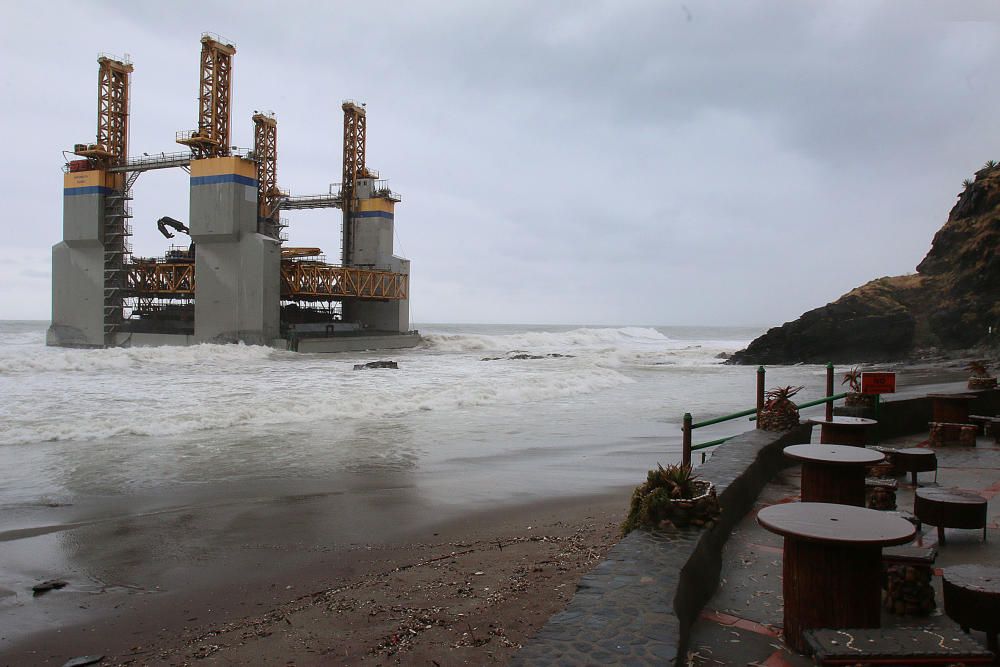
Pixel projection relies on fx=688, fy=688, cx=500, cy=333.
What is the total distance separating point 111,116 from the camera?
4422 cm

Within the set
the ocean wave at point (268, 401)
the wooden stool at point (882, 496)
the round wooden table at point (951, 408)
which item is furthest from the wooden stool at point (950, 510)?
the ocean wave at point (268, 401)

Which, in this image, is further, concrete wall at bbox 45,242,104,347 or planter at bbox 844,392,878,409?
concrete wall at bbox 45,242,104,347

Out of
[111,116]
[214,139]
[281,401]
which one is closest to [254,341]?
[214,139]

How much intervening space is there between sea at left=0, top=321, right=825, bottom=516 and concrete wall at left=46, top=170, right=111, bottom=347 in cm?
1781

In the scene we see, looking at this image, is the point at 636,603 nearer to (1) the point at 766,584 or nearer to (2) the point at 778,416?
(1) the point at 766,584

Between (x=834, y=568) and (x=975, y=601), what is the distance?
651 millimetres

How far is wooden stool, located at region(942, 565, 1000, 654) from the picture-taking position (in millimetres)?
3164

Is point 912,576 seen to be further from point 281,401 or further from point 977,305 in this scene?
point 977,305

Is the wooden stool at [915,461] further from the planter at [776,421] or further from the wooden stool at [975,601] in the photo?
the wooden stool at [975,601]

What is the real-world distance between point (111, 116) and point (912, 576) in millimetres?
51109

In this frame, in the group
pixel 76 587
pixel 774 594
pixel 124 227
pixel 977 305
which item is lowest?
pixel 76 587

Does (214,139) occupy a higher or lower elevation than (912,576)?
higher

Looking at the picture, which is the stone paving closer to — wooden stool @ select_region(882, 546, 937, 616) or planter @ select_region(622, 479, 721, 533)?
planter @ select_region(622, 479, 721, 533)

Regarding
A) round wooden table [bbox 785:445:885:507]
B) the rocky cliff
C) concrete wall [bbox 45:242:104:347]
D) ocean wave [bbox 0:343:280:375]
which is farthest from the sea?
concrete wall [bbox 45:242:104:347]
